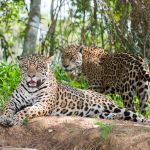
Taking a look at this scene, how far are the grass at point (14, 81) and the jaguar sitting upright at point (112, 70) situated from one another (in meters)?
0.29

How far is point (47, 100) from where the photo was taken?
31.3 ft

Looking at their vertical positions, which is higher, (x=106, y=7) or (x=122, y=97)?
(x=106, y=7)

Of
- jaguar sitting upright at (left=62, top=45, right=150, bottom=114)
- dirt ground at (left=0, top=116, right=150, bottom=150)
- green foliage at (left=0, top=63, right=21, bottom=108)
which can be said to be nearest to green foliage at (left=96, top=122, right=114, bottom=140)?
dirt ground at (left=0, top=116, right=150, bottom=150)

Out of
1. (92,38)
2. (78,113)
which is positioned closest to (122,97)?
(78,113)

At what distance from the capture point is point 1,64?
44.5 ft

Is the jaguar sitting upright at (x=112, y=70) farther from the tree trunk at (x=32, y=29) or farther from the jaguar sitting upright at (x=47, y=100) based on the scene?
the tree trunk at (x=32, y=29)

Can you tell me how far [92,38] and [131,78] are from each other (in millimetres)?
4700

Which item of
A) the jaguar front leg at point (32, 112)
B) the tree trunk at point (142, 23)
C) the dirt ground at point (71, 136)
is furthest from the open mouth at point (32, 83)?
the tree trunk at point (142, 23)

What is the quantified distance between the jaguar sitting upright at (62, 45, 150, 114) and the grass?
0.94ft

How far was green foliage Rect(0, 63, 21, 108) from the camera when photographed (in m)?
11.4

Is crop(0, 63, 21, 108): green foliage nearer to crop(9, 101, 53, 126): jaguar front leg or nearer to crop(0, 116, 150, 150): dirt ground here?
crop(9, 101, 53, 126): jaguar front leg

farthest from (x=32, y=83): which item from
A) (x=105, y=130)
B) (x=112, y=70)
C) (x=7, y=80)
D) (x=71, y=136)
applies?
(x=7, y=80)

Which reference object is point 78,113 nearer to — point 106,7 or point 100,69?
point 100,69

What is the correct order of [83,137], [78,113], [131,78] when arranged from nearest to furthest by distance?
[83,137]
[78,113]
[131,78]
